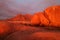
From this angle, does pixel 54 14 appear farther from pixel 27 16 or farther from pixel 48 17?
pixel 27 16

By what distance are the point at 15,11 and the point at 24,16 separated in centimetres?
13

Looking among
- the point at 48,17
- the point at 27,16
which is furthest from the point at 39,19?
the point at 27,16

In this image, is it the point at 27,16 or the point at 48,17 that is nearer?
the point at 48,17

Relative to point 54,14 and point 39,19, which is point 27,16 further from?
point 54,14

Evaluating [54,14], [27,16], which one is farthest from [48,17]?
[27,16]

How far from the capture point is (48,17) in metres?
1.75

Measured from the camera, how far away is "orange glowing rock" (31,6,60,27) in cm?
168

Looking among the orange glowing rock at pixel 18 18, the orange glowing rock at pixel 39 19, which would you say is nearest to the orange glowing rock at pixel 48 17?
the orange glowing rock at pixel 39 19

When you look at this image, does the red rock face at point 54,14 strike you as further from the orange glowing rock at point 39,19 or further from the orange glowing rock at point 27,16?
the orange glowing rock at point 27,16

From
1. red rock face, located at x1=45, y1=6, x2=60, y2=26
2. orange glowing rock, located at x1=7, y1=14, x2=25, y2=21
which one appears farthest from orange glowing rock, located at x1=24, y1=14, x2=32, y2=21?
red rock face, located at x1=45, y1=6, x2=60, y2=26

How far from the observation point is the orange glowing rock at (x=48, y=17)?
1684 millimetres

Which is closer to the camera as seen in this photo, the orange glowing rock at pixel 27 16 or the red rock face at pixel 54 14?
the red rock face at pixel 54 14

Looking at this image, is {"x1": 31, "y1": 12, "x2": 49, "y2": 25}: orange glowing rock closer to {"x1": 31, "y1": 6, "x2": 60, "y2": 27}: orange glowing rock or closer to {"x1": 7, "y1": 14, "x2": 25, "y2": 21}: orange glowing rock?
{"x1": 31, "y1": 6, "x2": 60, "y2": 27}: orange glowing rock

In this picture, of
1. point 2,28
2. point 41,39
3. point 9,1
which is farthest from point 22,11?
point 41,39
